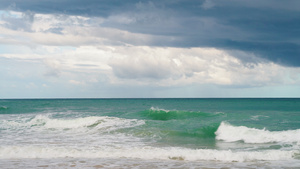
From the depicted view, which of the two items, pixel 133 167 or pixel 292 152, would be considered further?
pixel 292 152

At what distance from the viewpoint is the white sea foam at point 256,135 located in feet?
54.7

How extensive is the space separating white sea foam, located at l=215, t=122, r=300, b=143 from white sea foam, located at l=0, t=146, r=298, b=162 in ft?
12.4

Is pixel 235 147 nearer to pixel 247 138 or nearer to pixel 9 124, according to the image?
pixel 247 138

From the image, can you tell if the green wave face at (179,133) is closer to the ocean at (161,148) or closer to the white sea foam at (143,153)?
the ocean at (161,148)

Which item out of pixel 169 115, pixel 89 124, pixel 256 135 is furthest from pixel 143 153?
pixel 169 115

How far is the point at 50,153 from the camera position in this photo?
1367 centimetres

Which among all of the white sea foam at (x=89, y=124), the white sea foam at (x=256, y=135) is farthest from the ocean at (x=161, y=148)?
the white sea foam at (x=89, y=124)

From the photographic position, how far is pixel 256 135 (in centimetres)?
1753

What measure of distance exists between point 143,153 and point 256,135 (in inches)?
303

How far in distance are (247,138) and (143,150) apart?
692 centimetres

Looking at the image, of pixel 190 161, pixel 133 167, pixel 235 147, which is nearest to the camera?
pixel 133 167

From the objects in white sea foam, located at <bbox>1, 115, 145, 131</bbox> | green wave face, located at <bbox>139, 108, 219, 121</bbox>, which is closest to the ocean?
white sea foam, located at <bbox>1, 115, 145, 131</bbox>

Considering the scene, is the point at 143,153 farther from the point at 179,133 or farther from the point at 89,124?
the point at 89,124

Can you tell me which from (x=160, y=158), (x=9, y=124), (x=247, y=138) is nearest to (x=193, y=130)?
(x=247, y=138)
